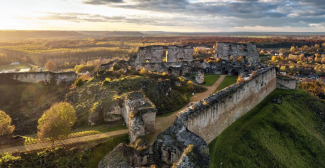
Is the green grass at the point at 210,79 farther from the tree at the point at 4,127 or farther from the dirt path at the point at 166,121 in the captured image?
the tree at the point at 4,127

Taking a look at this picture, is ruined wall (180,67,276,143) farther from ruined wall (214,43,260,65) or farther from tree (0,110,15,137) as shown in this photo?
ruined wall (214,43,260,65)

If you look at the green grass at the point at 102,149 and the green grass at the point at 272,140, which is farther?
the green grass at the point at 272,140

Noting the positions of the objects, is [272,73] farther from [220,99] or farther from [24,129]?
[24,129]

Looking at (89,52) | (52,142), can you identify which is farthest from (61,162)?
(89,52)

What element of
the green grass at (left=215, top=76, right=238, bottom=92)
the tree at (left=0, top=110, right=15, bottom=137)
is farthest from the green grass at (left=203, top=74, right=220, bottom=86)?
the tree at (left=0, top=110, right=15, bottom=137)

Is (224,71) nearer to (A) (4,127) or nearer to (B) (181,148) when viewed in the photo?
Result: (B) (181,148)

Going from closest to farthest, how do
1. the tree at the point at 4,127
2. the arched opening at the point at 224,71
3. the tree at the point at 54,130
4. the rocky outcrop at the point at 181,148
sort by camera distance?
1. the rocky outcrop at the point at 181,148
2. the tree at the point at 54,130
3. the tree at the point at 4,127
4. the arched opening at the point at 224,71

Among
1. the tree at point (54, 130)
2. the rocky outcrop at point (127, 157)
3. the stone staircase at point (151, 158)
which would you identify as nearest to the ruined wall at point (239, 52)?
the stone staircase at point (151, 158)
